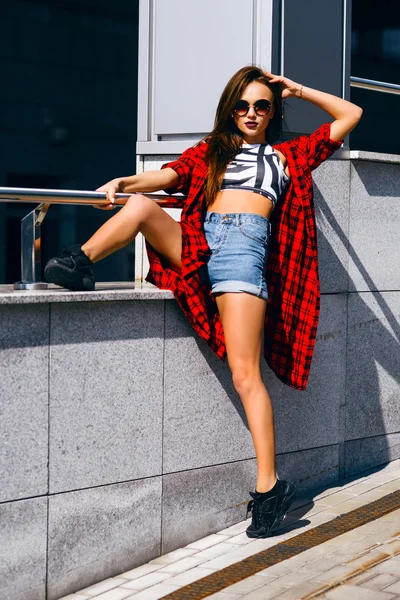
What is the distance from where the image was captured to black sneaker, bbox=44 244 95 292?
4.66m

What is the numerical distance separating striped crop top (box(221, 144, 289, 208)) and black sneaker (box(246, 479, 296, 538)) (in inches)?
54.7

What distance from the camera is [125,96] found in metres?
27.2

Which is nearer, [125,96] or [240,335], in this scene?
[240,335]

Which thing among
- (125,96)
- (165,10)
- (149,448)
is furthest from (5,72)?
(149,448)

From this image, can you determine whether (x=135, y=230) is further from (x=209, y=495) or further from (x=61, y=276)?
(x=209, y=495)

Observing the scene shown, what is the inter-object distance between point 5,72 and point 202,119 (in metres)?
19.6

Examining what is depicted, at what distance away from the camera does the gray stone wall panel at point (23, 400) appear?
172 inches

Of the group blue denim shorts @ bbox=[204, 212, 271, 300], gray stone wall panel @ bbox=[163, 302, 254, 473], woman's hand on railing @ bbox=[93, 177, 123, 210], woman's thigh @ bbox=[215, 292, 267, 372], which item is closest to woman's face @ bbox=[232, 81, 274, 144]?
blue denim shorts @ bbox=[204, 212, 271, 300]

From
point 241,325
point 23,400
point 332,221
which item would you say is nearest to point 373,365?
point 332,221

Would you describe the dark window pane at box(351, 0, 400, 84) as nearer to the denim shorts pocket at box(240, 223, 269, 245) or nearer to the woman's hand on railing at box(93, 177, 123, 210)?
the denim shorts pocket at box(240, 223, 269, 245)

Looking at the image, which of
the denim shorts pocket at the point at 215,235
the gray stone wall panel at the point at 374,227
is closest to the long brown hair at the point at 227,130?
the denim shorts pocket at the point at 215,235

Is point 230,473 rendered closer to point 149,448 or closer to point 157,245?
point 149,448

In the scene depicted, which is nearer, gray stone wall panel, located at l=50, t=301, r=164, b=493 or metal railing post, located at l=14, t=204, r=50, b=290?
gray stone wall panel, located at l=50, t=301, r=164, b=493

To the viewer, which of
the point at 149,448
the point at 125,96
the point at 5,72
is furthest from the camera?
the point at 125,96
